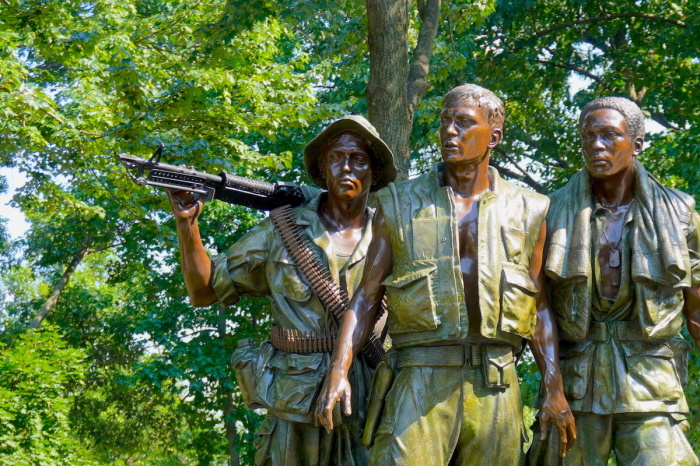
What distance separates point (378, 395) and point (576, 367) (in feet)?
3.49

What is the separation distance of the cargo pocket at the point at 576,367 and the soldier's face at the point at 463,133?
44.7 inches

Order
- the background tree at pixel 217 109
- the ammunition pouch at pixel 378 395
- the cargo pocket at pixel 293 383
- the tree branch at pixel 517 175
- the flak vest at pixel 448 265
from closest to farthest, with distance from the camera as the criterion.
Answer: the flak vest at pixel 448 265 < the ammunition pouch at pixel 378 395 < the cargo pocket at pixel 293 383 < the background tree at pixel 217 109 < the tree branch at pixel 517 175

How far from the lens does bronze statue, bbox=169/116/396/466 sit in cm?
605

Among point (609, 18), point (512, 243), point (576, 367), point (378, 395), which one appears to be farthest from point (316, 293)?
point (609, 18)

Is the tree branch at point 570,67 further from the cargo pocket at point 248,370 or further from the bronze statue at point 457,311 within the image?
the bronze statue at point 457,311

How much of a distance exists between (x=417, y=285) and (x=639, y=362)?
126 cm

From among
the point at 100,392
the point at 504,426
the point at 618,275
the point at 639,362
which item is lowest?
the point at 504,426

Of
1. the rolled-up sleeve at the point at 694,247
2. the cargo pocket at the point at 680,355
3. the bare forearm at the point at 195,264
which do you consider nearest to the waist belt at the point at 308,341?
the bare forearm at the point at 195,264

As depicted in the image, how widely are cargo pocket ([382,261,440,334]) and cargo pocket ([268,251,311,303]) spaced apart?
0.88m

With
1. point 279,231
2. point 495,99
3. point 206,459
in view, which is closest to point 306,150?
point 279,231

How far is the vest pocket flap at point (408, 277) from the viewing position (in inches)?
209

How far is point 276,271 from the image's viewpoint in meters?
6.34

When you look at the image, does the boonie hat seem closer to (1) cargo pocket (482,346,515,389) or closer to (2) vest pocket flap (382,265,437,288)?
(2) vest pocket flap (382,265,437,288)

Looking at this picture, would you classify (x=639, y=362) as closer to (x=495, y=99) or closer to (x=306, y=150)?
(x=495, y=99)
